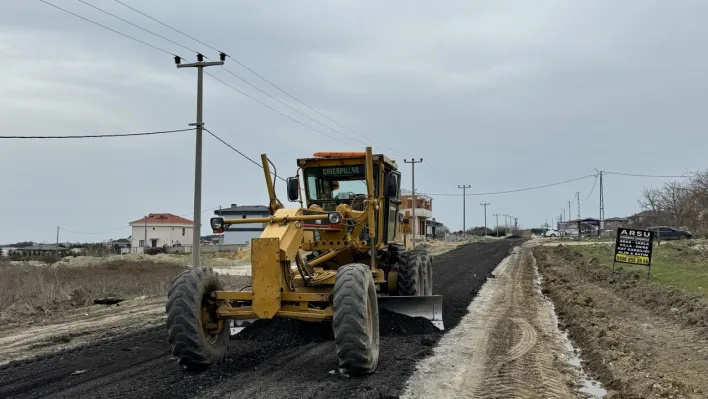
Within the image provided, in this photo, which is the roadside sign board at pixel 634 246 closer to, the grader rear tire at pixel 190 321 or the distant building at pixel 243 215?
the grader rear tire at pixel 190 321

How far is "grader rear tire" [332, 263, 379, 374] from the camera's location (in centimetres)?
709

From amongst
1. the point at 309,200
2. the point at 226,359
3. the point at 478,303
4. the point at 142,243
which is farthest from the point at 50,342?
the point at 142,243

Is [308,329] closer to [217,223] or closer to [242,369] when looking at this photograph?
[242,369]

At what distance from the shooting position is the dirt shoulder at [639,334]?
7230 millimetres

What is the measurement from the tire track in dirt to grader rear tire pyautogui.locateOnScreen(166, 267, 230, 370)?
8.35 ft

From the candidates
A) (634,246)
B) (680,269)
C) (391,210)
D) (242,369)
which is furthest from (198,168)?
(680,269)

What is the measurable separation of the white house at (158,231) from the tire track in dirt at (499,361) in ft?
303

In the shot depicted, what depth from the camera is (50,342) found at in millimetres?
10688

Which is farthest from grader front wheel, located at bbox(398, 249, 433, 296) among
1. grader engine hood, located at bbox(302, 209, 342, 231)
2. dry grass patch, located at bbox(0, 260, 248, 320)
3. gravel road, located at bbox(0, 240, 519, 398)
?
dry grass patch, located at bbox(0, 260, 248, 320)

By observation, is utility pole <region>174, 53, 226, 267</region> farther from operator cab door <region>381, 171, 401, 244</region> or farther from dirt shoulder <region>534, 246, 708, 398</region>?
dirt shoulder <region>534, 246, 708, 398</region>

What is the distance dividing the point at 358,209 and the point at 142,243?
94.8m

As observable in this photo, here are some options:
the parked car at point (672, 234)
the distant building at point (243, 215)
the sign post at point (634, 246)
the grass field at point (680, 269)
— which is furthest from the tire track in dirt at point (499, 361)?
the distant building at point (243, 215)

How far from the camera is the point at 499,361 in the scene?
8719mm

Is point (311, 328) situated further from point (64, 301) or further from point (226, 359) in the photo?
point (64, 301)
